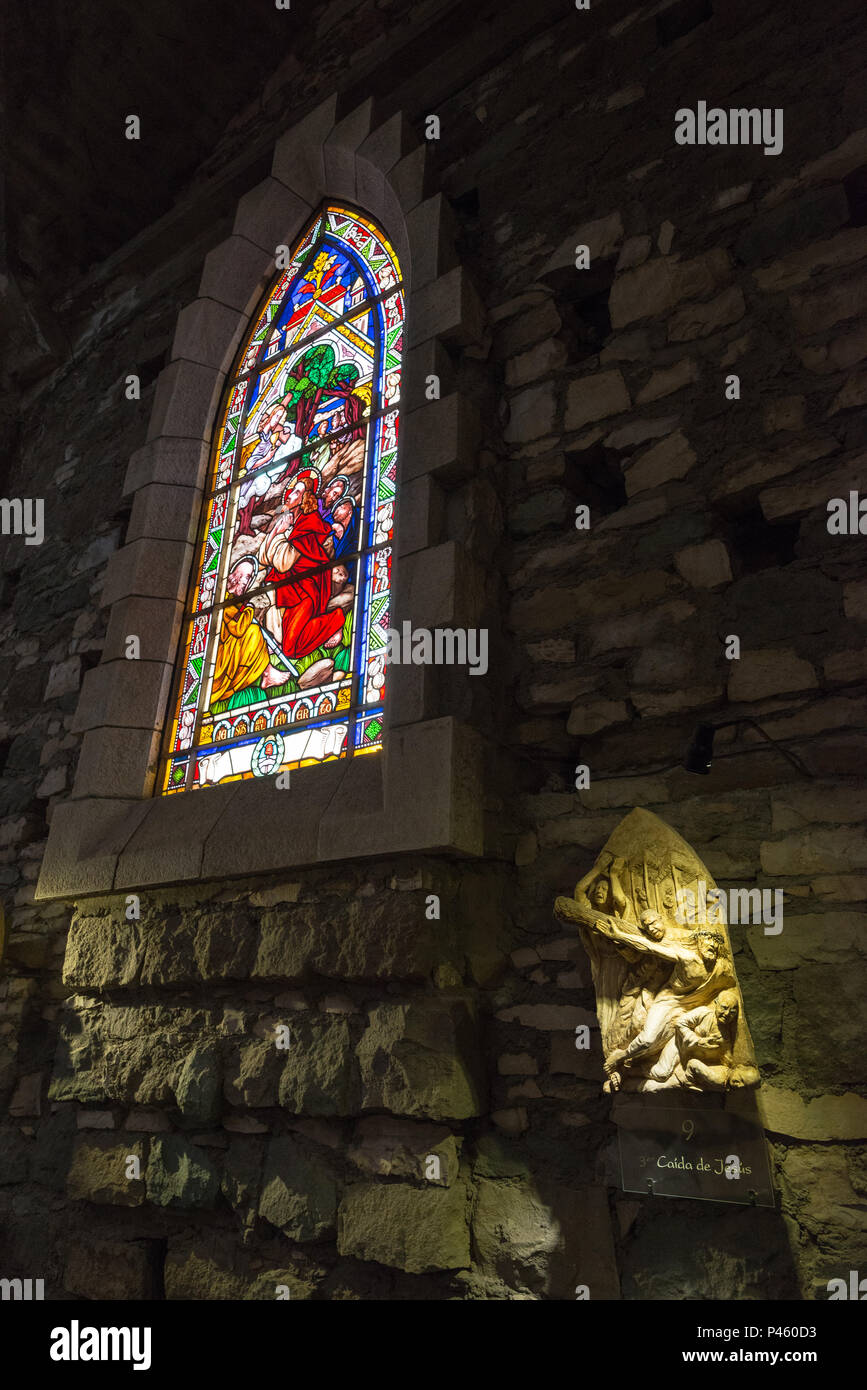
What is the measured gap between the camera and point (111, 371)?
199 inches

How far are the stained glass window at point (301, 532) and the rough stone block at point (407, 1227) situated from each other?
49.1 inches

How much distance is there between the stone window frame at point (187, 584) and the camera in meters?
2.45

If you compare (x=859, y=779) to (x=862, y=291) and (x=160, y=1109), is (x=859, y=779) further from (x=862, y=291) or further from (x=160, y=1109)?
(x=160, y=1109)

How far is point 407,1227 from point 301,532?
241cm

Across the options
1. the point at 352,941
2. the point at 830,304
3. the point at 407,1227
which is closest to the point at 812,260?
the point at 830,304

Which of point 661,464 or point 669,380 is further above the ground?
point 669,380

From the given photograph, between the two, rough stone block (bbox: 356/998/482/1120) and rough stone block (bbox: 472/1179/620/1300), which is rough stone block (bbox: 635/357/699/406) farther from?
rough stone block (bbox: 472/1179/620/1300)

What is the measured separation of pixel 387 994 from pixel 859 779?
4.34 feet

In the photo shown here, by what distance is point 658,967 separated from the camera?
1899 mm

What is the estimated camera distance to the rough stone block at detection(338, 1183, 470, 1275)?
79.7 inches

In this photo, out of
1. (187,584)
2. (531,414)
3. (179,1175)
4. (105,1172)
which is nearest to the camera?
(179,1175)

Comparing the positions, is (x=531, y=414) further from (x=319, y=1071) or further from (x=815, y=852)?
(x=319, y=1071)

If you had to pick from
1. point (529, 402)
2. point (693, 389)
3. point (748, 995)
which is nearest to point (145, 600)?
point (529, 402)

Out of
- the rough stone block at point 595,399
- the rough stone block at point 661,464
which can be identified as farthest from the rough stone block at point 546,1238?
the rough stone block at point 595,399
